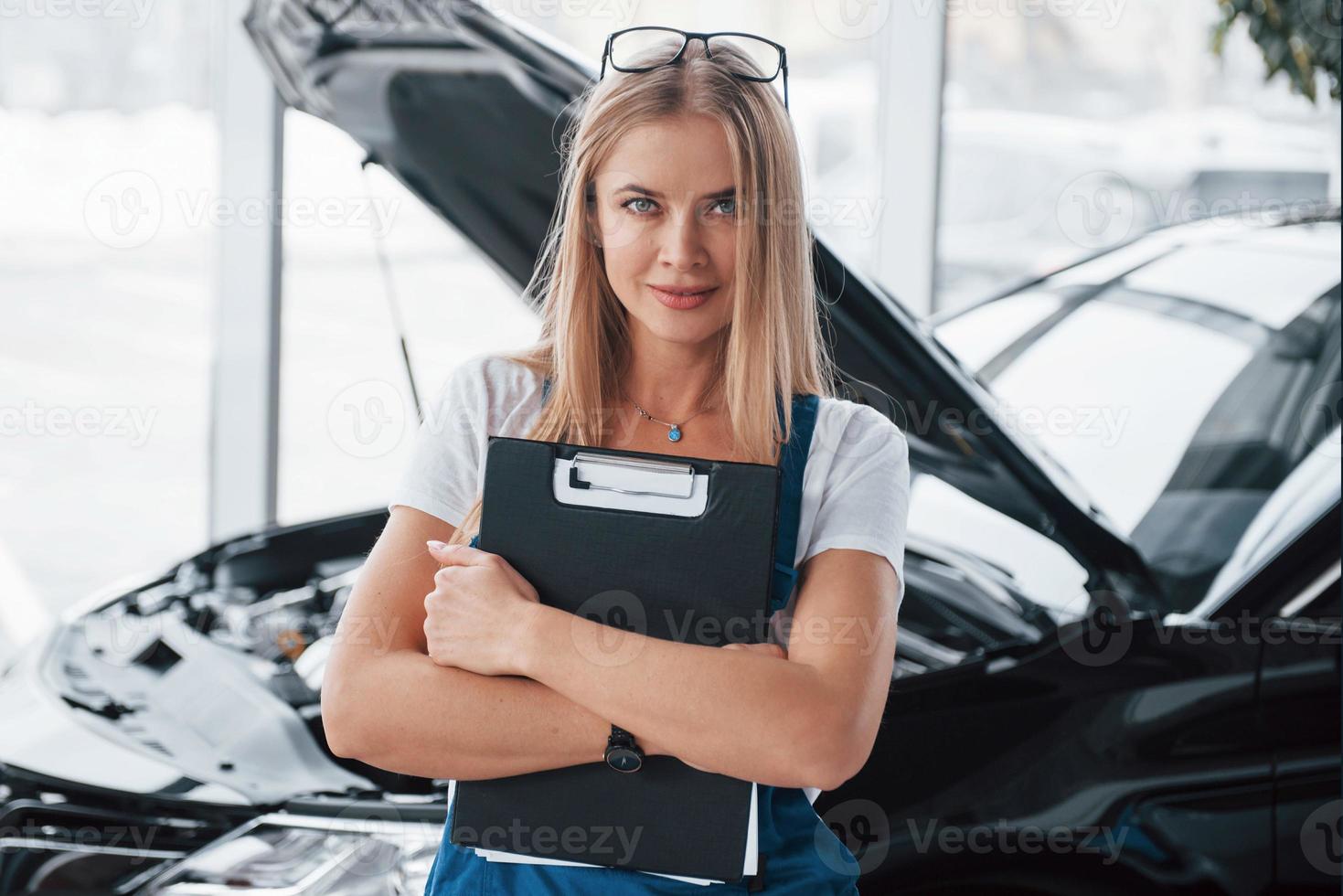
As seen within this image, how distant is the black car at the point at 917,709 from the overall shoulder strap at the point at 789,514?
335 mm

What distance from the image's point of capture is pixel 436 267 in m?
8.98

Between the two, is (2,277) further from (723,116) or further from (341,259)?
(723,116)

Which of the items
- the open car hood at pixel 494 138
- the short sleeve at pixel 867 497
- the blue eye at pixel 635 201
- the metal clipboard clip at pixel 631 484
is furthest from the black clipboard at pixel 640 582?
the open car hood at pixel 494 138

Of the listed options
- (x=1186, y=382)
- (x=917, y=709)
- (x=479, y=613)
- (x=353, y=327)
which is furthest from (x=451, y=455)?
(x=353, y=327)

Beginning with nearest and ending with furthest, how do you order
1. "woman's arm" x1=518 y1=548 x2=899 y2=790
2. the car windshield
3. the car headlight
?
"woman's arm" x1=518 y1=548 x2=899 y2=790 < the car headlight < the car windshield

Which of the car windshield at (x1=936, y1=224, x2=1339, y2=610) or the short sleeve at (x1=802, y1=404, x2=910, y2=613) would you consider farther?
the car windshield at (x1=936, y1=224, x2=1339, y2=610)

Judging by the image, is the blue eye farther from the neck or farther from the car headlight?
the car headlight

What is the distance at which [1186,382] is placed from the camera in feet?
6.48

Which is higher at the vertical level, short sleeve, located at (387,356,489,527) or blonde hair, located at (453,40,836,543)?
blonde hair, located at (453,40,836,543)

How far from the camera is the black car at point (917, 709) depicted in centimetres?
136

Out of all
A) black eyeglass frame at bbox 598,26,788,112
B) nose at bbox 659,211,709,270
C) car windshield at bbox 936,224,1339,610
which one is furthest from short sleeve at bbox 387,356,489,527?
car windshield at bbox 936,224,1339,610

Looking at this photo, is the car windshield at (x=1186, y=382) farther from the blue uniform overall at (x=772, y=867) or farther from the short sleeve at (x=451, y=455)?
the short sleeve at (x=451, y=455)

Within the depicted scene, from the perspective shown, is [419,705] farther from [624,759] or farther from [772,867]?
[772,867]

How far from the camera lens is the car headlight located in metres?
1.30
